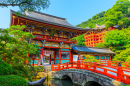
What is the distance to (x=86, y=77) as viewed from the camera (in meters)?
8.59

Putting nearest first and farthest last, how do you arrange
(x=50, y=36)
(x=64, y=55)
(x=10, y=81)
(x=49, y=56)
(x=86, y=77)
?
(x=10, y=81)
(x=86, y=77)
(x=50, y=36)
(x=64, y=55)
(x=49, y=56)

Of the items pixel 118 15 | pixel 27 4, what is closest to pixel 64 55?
pixel 27 4

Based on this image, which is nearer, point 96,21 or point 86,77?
point 86,77

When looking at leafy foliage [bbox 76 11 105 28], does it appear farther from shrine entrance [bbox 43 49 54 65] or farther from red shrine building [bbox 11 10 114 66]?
red shrine building [bbox 11 10 114 66]

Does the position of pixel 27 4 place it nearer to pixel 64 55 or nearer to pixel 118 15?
pixel 64 55

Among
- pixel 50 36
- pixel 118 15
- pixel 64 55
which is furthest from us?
pixel 118 15

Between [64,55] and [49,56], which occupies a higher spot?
[64,55]

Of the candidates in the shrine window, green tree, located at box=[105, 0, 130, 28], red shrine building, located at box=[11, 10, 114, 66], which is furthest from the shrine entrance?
green tree, located at box=[105, 0, 130, 28]

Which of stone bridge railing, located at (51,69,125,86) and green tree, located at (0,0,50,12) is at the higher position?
green tree, located at (0,0,50,12)

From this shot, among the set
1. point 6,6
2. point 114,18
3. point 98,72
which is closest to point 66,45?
point 98,72

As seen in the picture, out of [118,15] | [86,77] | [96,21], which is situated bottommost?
[86,77]

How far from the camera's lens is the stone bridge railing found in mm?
6481

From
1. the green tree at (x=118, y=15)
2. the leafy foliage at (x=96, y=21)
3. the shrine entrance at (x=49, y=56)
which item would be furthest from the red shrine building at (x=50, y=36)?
the leafy foliage at (x=96, y=21)

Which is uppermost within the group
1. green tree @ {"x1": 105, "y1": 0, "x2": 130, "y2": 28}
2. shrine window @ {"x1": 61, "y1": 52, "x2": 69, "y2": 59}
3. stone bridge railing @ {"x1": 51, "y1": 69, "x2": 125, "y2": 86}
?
green tree @ {"x1": 105, "y1": 0, "x2": 130, "y2": 28}
